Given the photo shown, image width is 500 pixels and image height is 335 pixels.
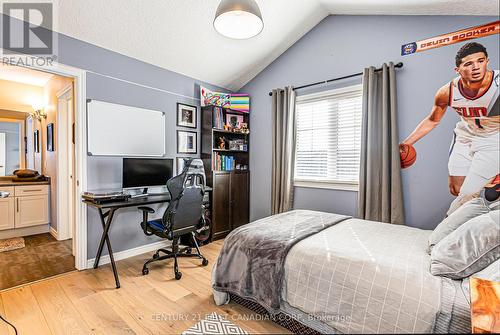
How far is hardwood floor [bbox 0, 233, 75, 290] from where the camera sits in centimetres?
237

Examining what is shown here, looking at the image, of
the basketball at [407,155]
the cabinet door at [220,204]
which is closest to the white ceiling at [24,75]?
the cabinet door at [220,204]

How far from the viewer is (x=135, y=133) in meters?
2.95

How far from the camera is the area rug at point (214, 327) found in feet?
5.33

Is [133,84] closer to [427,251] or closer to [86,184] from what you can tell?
[86,184]

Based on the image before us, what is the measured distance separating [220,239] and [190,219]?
1117mm

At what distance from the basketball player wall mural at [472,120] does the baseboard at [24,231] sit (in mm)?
5195

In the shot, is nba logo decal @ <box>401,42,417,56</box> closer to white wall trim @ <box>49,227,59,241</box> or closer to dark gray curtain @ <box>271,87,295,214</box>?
dark gray curtain @ <box>271,87,295,214</box>

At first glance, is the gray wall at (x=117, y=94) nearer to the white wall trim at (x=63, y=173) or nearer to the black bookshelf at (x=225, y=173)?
the black bookshelf at (x=225, y=173)

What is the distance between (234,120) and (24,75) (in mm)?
3039

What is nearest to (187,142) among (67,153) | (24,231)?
(67,153)

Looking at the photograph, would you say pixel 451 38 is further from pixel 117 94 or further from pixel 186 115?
pixel 117 94

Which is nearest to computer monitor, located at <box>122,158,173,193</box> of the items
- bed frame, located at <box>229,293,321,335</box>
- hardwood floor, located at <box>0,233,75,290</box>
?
hardwood floor, located at <box>0,233,75,290</box>

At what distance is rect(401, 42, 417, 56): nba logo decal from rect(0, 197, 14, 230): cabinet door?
515cm

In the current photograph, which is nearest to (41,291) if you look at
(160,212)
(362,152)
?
(160,212)
